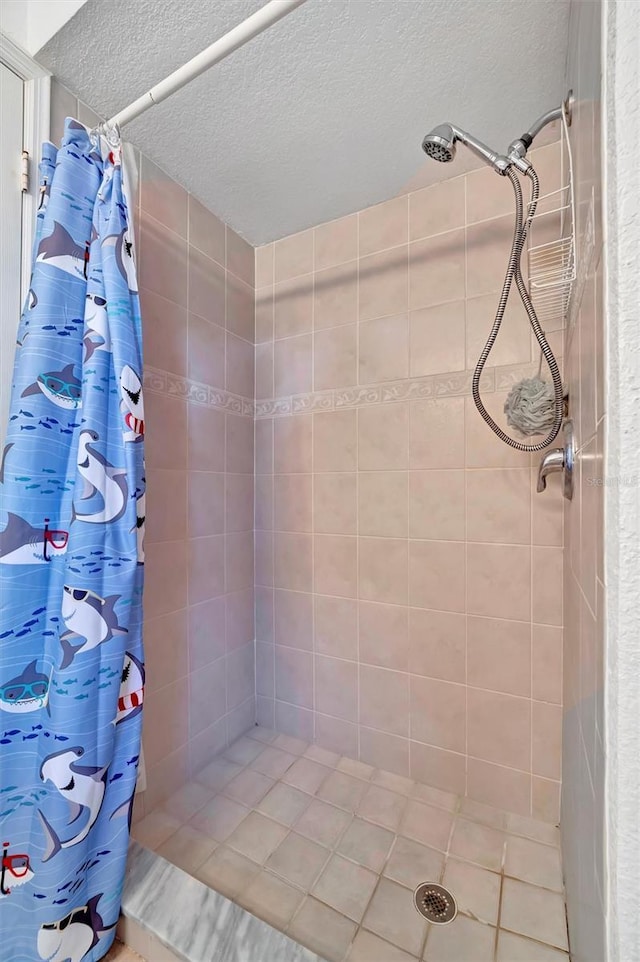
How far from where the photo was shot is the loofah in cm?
99

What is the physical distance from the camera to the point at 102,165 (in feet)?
3.10

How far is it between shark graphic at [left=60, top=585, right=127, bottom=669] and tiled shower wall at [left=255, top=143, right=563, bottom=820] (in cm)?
83

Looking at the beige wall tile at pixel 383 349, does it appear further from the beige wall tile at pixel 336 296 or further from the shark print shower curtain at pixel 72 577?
the shark print shower curtain at pixel 72 577

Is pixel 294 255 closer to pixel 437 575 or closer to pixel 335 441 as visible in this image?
pixel 335 441

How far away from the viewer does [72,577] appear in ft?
2.64

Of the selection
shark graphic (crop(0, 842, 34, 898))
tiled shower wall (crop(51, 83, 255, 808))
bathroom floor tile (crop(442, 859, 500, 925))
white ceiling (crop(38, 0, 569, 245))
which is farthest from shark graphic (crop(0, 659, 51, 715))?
white ceiling (crop(38, 0, 569, 245))

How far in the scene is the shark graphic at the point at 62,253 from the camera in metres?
0.85

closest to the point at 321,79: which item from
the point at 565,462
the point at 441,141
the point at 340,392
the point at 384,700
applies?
the point at 441,141

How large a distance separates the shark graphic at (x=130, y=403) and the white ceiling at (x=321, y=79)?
0.79m

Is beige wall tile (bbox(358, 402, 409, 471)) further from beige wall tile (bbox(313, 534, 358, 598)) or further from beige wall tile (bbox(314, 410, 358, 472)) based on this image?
beige wall tile (bbox(313, 534, 358, 598))

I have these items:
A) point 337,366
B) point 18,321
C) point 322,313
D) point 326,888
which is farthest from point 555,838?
point 18,321

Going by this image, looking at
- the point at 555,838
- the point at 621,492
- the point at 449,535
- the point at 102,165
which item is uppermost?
the point at 102,165

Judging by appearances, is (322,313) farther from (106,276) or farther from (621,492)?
(621,492)

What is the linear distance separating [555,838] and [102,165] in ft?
7.01
